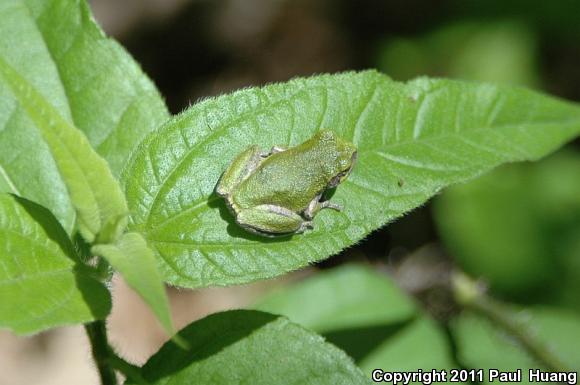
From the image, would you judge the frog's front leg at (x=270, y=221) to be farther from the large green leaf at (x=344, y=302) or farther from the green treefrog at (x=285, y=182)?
the large green leaf at (x=344, y=302)

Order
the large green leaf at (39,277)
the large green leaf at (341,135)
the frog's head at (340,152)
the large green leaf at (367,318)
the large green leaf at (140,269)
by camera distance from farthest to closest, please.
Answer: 1. the large green leaf at (367,318)
2. the frog's head at (340,152)
3. the large green leaf at (341,135)
4. the large green leaf at (39,277)
5. the large green leaf at (140,269)

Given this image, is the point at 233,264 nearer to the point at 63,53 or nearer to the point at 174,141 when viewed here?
the point at 174,141

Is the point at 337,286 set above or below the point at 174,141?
below

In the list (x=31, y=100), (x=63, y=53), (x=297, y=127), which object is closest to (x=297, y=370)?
(x=297, y=127)

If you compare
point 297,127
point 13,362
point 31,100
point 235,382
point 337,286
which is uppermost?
point 31,100

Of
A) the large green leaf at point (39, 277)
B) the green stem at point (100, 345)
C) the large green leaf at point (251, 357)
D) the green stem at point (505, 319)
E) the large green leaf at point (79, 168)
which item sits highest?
the large green leaf at point (79, 168)

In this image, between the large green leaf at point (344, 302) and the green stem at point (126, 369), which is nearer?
the green stem at point (126, 369)

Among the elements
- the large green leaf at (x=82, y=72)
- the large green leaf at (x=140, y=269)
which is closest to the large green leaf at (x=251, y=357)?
the large green leaf at (x=140, y=269)
